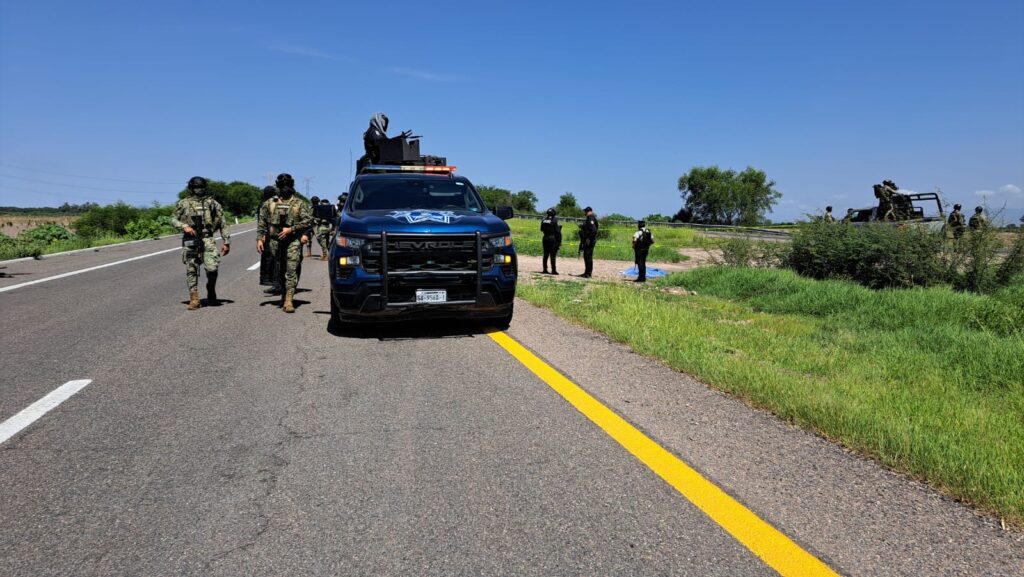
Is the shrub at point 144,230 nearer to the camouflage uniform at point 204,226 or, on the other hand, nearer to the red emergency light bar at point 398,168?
the camouflage uniform at point 204,226

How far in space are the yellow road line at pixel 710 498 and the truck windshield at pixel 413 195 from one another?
4.25m

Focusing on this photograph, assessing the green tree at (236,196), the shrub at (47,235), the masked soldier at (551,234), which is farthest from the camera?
the green tree at (236,196)

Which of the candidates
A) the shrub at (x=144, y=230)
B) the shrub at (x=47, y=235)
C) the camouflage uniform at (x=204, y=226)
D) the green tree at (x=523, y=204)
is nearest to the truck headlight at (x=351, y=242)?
the camouflage uniform at (x=204, y=226)

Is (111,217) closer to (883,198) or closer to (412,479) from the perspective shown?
(883,198)

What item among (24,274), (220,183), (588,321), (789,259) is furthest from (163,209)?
(220,183)

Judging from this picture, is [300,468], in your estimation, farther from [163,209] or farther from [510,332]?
[163,209]

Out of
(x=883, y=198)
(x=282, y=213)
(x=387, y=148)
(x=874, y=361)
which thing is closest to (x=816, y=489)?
(x=874, y=361)

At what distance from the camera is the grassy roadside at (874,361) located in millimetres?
3787

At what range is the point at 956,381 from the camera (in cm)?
654

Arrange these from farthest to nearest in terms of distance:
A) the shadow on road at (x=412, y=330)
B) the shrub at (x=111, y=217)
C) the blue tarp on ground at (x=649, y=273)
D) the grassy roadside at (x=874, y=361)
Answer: the shrub at (x=111, y=217), the blue tarp on ground at (x=649, y=273), the shadow on road at (x=412, y=330), the grassy roadside at (x=874, y=361)

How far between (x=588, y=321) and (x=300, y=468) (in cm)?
536

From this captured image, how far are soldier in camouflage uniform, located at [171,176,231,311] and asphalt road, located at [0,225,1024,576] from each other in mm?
3280

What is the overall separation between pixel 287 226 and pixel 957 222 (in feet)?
49.0

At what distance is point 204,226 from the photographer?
9570 mm
